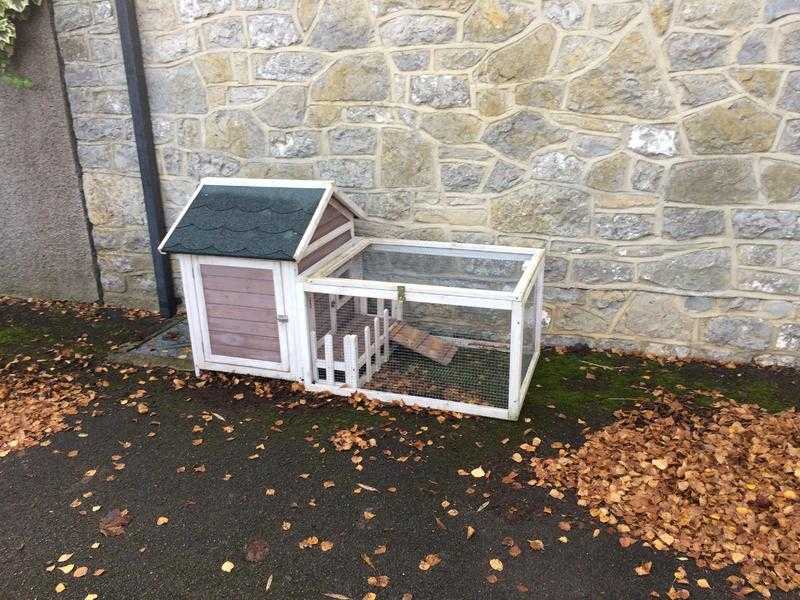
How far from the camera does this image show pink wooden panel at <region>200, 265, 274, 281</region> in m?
4.20

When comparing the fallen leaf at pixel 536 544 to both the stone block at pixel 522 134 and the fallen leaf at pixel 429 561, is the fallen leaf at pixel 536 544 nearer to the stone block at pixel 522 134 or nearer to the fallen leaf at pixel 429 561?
the fallen leaf at pixel 429 561

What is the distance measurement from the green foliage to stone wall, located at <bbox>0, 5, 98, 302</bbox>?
0.08 meters

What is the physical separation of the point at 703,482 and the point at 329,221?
282 centimetres

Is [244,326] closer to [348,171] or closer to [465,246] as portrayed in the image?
[348,171]

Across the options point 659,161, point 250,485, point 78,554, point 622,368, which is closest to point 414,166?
point 659,161

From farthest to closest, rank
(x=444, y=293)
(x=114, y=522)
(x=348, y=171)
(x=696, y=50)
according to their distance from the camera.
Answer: (x=348, y=171)
(x=696, y=50)
(x=444, y=293)
(x=114, y=522)

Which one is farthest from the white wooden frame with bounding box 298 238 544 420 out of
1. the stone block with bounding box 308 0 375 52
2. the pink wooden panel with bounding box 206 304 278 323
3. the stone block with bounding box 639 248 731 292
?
the stone block with bounding box 308 0 375 52

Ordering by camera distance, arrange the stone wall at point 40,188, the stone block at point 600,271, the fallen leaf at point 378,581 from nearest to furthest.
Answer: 1. the fallen leaf at point 378,581
2. the stone block at point 600,271
3. the stone wall at point 40,188

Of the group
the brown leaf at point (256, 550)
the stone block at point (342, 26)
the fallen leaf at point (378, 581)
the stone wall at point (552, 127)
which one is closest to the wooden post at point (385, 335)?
the stone wall at point (552, 127)

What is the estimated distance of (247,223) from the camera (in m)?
4.26

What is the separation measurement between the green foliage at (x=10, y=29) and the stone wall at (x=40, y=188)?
0.08 metres

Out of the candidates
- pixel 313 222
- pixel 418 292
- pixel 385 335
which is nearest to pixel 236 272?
pixel 313 222

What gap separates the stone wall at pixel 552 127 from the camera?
4191 millimetres

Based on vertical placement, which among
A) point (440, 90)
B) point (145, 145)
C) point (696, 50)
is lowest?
point (145, 145)
